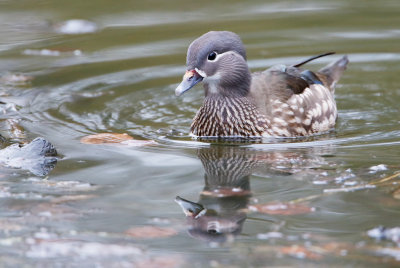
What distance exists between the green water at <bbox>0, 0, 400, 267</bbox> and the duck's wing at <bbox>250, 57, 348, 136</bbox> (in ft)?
0.85

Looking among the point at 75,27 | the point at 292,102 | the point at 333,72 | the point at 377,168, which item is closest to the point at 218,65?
the point at 292,102

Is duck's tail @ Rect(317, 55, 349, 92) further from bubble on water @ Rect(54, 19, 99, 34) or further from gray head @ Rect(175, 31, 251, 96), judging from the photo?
bubble on water @ Rect(54, 19, 99, 34)

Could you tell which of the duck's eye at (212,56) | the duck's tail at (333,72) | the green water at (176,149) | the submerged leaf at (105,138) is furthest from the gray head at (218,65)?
the duck's tail at (333,72)

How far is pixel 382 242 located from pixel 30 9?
8004 millimetres

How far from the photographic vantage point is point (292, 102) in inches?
273

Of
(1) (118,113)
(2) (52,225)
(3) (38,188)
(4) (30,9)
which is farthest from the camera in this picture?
(4) (30,9)

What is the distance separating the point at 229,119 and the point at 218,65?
21.6 inches

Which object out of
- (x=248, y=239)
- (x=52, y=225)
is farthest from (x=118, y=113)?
(x=248, y=239)

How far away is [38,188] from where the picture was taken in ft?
16.5

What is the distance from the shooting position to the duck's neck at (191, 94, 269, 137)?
6711mm

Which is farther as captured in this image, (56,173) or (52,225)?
(56,173)

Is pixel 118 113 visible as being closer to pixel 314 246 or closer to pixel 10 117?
pixel 10 117

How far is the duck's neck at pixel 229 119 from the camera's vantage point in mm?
6711

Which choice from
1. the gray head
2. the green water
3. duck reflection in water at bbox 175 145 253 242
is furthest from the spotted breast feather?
duck reflection in water at bbox 175 145 253 242
